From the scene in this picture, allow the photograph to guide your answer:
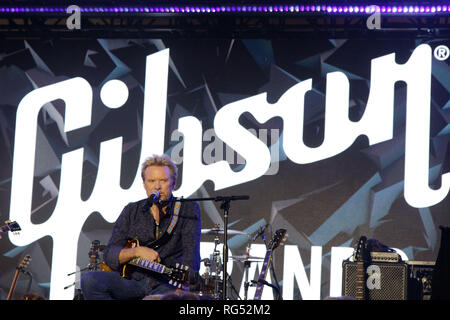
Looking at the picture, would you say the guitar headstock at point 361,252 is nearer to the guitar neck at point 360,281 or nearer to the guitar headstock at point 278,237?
the guitar neck at point 360,281

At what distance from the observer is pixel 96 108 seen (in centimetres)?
858

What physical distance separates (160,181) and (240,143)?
12.8 ft

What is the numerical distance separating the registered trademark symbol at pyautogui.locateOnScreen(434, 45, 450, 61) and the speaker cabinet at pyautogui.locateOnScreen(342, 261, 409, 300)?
10.0 feet

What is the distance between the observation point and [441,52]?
8.17 m

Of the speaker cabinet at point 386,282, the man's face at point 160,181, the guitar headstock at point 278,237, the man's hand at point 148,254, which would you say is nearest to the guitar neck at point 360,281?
the speaker cabinet at point 386,282

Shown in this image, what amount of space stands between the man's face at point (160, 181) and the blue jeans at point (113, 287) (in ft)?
2.13

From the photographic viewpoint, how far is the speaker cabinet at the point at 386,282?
6.55 meters

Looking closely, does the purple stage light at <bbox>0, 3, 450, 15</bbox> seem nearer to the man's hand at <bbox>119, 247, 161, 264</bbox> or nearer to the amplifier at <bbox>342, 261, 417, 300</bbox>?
the amplifier at <bbox>342, 261, 417, 300</bbox>

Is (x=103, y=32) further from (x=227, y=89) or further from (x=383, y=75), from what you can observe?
(x=383, y=75)

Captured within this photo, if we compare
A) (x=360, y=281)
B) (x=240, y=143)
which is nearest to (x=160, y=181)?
(x=360, y=281)

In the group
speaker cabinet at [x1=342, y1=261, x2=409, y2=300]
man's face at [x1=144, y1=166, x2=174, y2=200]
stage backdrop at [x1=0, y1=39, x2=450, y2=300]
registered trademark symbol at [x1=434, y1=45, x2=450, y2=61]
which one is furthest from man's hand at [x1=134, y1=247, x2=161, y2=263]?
registered trademark symbol at [x1=434, y1=45, x2=450, y2=61]

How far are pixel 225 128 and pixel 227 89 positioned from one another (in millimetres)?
554

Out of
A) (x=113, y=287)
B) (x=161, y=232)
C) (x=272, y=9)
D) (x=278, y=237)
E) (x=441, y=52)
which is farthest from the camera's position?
(x=441, y=52)

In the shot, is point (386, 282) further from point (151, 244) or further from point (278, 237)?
point (151, 244)
